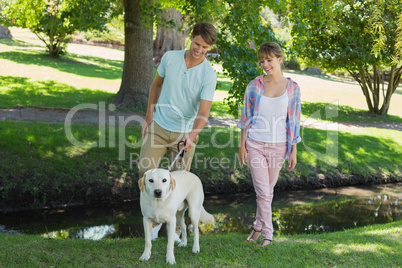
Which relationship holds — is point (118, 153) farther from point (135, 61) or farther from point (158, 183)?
point (158, 183)

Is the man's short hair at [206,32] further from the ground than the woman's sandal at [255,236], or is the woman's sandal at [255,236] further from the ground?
the man's short hair at [206,32]

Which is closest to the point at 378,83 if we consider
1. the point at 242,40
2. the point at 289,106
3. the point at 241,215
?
the point at 242,40

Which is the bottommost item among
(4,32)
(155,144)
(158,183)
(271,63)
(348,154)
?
(348,154)

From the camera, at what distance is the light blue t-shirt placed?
4508 millimetres

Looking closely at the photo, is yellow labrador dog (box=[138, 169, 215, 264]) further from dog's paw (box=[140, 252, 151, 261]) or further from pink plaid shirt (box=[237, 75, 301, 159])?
pink plaid shirt (box=[237, 75, 301, 159])

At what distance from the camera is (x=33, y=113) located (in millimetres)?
11922


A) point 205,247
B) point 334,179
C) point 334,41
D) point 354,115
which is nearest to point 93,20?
point 334,179

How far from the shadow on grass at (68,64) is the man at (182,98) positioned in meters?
16.2

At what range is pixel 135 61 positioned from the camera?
42.7 ft

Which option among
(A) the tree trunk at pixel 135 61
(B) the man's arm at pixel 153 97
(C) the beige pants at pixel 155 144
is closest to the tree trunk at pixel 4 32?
(A) the tree trunk at pixel 135 61

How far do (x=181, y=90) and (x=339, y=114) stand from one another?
54.1 ft

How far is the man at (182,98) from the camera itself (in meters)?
4.46

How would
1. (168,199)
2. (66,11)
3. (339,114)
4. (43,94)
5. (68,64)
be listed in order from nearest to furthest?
(168,199)
(66,11)
(43,94)
(339,114)
(68,64)

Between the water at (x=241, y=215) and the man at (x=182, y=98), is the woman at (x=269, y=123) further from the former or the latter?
the water at (x=241, y=215)
